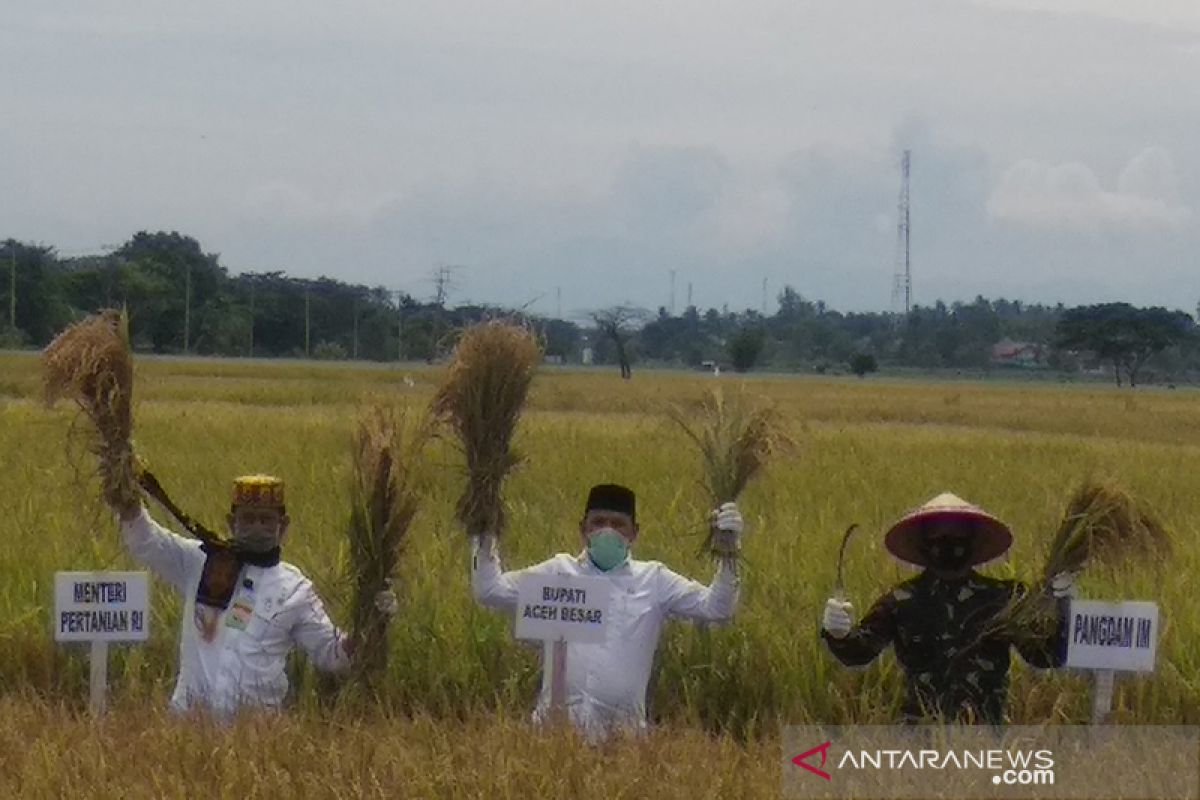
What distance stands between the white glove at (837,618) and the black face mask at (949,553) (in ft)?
1.18

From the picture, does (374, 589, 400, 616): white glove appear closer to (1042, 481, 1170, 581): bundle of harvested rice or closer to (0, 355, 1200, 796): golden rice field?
(0, 355, 1200, 796): golden rice field

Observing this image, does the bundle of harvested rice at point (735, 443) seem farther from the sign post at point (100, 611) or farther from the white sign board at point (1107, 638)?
the sign post at point (100, 611)

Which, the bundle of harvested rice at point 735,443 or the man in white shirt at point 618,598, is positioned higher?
the bundle of harvested rice at point 735,443

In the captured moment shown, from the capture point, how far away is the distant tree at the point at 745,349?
243 feet

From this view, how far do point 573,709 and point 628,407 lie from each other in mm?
22108

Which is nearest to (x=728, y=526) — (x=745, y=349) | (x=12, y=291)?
(x=12, y=291)

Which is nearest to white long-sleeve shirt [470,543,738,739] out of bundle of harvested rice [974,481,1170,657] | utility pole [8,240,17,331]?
bundle of harvested rice [974,481,1170,657]

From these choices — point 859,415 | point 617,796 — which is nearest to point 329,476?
point 617,796

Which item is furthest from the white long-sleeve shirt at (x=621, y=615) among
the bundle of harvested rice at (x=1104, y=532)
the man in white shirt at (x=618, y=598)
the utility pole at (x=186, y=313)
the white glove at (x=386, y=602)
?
the utility pole at (x=186, y=313)

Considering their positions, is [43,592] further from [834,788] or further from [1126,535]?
[1126,535]

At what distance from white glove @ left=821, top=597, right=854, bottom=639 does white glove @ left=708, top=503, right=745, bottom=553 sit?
0.34 meters

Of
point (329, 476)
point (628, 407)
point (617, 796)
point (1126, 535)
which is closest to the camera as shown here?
point (617, 796)

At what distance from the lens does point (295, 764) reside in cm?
367

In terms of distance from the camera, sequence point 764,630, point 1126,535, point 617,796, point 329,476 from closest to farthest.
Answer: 1. point 617,796
2. point 1126,535
3. point 764,630
4. point 329,476
